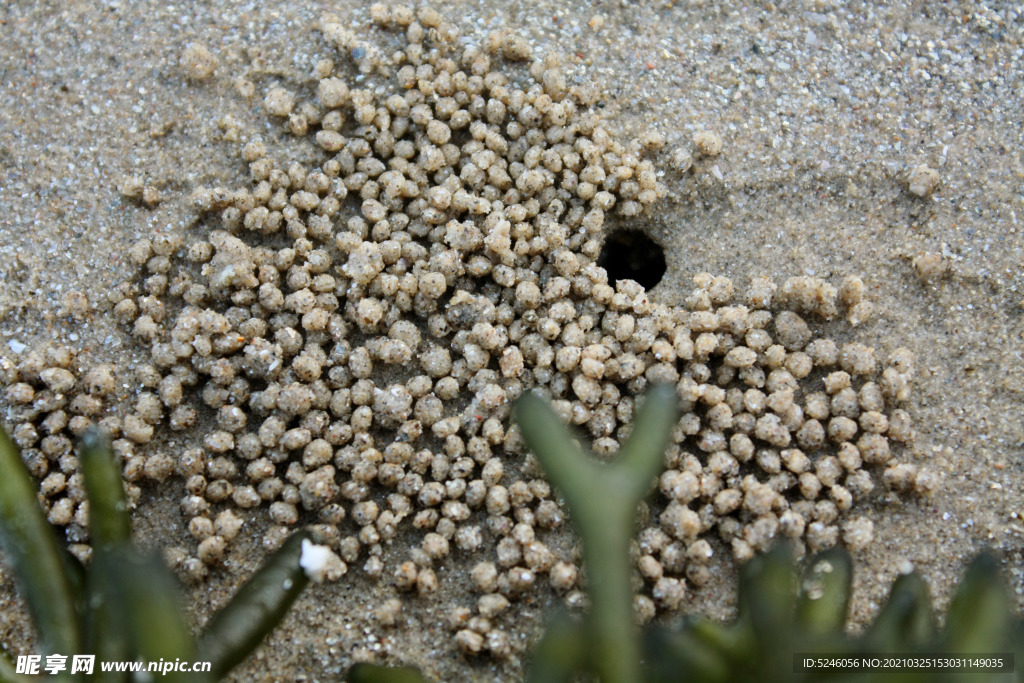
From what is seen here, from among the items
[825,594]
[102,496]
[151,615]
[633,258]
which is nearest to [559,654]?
[825,594]

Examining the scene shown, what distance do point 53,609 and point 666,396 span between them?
1.15 m

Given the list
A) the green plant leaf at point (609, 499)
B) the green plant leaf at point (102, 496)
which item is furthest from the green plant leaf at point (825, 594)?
the green plant leaf at point (102, 496)

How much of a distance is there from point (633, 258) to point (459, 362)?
581 mm

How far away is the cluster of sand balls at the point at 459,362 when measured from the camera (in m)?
1.68

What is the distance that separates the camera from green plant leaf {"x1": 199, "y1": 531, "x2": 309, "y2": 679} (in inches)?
55.4

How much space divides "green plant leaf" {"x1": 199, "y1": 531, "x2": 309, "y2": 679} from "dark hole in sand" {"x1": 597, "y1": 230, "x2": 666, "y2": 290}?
104 centimetres

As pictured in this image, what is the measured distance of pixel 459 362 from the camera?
6.02 ft

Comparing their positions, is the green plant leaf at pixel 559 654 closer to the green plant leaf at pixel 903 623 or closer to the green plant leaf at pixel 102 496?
the green plant leaf at pixel 903 623

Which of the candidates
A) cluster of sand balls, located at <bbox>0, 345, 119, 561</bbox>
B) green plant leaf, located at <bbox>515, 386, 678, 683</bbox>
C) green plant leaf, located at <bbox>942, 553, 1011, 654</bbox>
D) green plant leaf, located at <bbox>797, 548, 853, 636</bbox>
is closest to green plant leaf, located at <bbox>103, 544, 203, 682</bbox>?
cluster of sand balls, located at <bbox>0, 345, 119, 561</bbox>

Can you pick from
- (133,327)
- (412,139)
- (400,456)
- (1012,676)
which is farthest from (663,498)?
(133,327)

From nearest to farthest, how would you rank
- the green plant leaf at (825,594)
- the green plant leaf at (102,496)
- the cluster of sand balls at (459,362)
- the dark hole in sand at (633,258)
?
the green plant leaf at (825,594), the green plant leaf at (102,496), the cluster of sand balls at (459,362), the dark hole in sand at (633,258)

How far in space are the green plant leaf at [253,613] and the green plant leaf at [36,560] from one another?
24 cm

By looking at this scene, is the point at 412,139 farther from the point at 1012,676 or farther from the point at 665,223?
the point at 1012,676

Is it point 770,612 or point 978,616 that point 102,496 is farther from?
point 978,616
